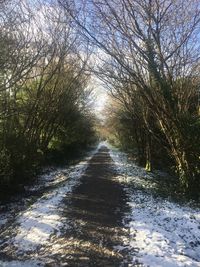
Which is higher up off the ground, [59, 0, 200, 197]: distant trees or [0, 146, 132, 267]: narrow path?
[59, 0, 200, 197]: distant trees

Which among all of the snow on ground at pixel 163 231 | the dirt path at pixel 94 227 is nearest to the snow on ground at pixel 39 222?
the dirt path at pixel 94 227

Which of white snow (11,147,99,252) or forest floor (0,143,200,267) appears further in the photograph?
white snow (11,147,99,252)

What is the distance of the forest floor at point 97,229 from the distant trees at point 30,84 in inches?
98.1

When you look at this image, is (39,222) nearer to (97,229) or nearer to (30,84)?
(97,229)

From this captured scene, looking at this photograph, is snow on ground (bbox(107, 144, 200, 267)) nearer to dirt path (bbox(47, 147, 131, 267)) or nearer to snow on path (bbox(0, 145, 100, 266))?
dirt path (bbox(47, 147, 131, 267))

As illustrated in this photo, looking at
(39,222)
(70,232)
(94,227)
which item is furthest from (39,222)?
(94,227)

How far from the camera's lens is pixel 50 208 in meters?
11.4

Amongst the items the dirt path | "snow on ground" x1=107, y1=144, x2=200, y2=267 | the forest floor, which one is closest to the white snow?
the forest floor

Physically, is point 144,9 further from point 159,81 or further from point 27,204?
point 27,204

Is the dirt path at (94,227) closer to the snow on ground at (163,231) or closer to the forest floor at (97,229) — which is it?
the forest floor at (97,229)

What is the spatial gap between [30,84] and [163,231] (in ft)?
49.9

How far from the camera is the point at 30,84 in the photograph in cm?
2239

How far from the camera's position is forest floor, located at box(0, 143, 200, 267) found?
7523 millimetres

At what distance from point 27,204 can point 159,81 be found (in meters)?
6.81
